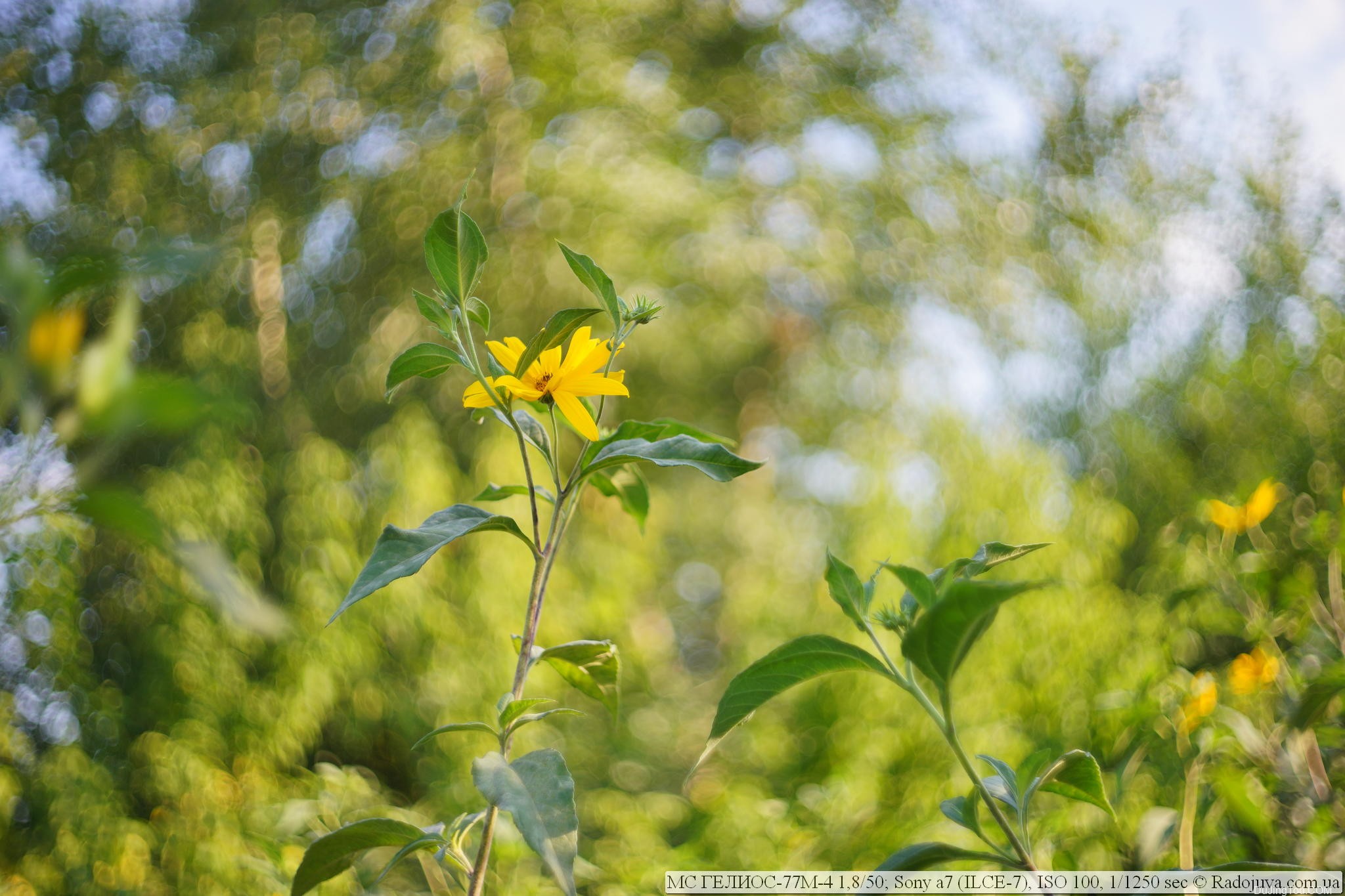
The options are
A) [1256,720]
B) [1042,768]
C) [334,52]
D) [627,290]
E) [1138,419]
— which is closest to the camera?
[1042,768]

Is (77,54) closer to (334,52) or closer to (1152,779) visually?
(334,52)

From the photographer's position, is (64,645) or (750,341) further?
(750,341)

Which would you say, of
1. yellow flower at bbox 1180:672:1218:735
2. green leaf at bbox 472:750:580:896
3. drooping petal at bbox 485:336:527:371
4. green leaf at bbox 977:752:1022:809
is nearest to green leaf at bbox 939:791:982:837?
green leaf at bbox 977:752:1022:809

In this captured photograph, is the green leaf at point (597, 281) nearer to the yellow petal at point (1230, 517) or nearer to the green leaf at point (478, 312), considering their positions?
the green leaf at point (478, 312)

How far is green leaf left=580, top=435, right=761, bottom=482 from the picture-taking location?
1.01 feet

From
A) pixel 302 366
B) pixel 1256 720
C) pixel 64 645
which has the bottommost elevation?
pixel 64 645

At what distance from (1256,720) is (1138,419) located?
151 centimetres

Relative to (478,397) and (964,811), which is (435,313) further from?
(964,811)

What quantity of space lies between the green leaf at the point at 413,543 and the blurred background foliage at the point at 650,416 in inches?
4.5

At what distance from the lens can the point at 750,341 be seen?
109 inches

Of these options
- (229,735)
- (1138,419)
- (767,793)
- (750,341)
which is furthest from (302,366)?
(1138,419)

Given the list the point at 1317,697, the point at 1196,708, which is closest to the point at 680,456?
the point at 1317,697

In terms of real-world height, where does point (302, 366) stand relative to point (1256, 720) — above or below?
below

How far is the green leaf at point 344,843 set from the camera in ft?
1.01
